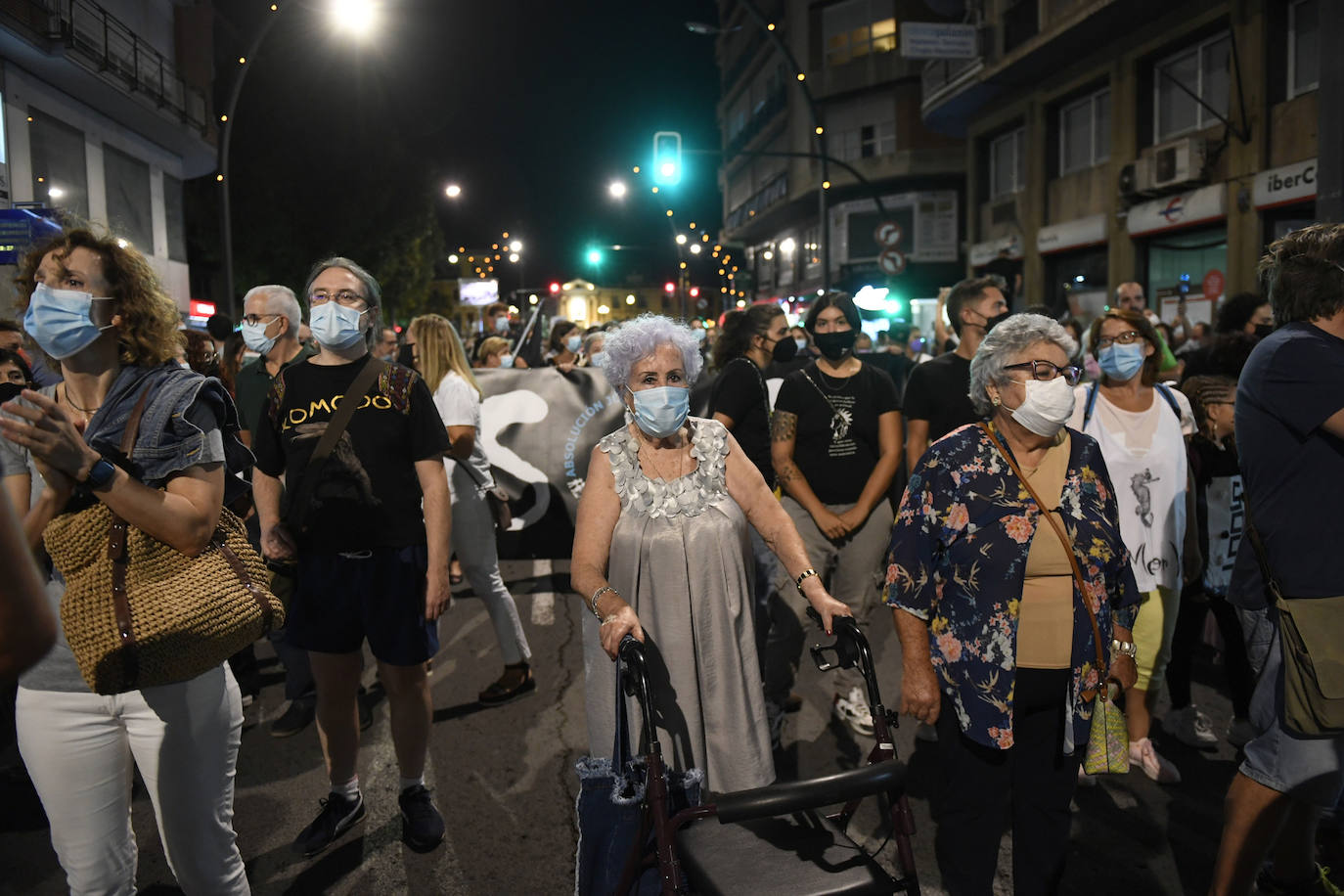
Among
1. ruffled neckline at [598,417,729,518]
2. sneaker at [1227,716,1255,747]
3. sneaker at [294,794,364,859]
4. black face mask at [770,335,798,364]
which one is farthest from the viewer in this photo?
black face mask at [770,335,798,364]

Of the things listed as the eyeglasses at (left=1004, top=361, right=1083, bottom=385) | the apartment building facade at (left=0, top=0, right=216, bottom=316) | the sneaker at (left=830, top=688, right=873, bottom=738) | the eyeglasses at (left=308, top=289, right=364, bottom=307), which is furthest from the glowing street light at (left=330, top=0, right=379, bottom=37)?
the eyeglasses at (left=1004, top=361, right=1083, bottom=385)

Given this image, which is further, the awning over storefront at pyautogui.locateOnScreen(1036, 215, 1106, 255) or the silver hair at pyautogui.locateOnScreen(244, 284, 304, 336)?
the awning over storefront at pyautogui.locateOnScreen(1036, 215, 1106, 255)

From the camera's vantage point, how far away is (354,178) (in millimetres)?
32219

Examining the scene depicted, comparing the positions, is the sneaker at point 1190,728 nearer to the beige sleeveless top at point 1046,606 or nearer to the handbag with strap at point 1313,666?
the handbag with strap at point 1313,666

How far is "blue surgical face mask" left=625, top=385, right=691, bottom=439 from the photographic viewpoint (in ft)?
10.1

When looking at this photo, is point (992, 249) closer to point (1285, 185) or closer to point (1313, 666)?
point (1285, 185)

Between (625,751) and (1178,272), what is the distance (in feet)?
64.5

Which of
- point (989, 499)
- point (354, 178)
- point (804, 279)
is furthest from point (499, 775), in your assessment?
point (804, 279)

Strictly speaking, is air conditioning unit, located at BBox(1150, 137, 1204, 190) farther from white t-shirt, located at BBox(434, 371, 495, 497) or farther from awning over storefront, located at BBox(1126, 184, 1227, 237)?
white t-shirt, located at BBox(434, 371, 495, 497)

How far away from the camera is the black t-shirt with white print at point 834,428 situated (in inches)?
192

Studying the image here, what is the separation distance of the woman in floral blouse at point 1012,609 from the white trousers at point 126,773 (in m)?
2.03

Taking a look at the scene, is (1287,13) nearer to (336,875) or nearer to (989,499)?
(989,499)

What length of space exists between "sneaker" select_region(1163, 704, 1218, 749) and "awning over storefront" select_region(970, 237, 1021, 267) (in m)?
20.8

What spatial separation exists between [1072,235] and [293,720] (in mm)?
20977
